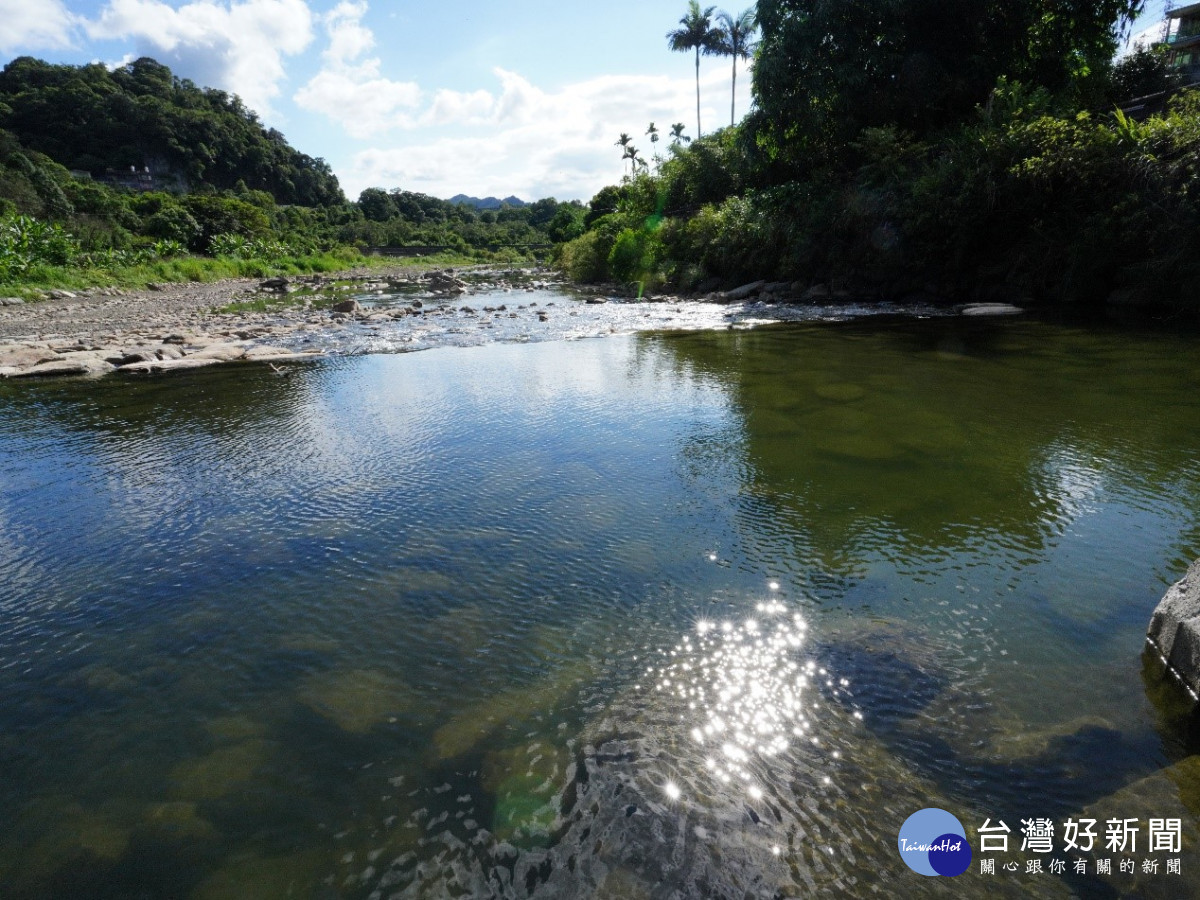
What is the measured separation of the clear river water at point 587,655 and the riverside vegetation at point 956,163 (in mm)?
11389

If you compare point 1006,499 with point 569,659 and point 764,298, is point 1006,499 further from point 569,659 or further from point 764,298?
point 764,298

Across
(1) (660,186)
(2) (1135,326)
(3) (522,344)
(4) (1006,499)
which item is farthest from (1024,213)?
(1) (660,186)

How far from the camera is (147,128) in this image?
93.4 m

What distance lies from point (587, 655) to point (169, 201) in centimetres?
6884

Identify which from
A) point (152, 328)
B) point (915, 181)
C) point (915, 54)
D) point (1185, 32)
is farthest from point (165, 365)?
point (1185, 32)

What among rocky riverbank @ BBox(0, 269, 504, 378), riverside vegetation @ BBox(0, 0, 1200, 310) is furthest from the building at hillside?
rocky riverbank @ BBox(0, 269, 504, 378)

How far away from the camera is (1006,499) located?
5.25m

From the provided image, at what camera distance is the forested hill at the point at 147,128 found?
280 ft

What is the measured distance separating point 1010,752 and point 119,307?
31.3 metres

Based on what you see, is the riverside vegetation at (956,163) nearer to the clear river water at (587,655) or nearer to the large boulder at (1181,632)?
the clear river water at (587,655)

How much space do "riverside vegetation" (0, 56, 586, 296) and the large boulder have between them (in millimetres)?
35393

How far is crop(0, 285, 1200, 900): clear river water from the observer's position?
2359mm

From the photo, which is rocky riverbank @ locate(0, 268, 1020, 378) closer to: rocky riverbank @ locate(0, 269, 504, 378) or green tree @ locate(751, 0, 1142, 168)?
rocky riverbank @ locate(0, 269, 504, 378)

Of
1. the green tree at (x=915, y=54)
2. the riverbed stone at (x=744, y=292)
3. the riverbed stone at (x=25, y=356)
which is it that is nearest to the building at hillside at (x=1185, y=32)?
the green tree at (x=915, y=54)
